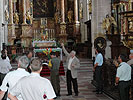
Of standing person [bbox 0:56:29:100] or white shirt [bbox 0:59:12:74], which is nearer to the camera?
standing person [bbox 0:56:29:100]

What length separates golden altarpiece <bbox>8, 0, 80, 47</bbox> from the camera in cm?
2419

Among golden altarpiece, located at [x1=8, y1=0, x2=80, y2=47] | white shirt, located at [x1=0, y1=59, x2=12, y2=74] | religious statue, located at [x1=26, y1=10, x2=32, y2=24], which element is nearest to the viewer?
white shirt, located at [x1=0, y1=59, x2=12, y2=74]

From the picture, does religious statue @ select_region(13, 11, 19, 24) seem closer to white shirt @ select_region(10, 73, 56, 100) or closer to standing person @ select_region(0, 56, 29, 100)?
standing person @ select_region(0, 56, 29, 100)

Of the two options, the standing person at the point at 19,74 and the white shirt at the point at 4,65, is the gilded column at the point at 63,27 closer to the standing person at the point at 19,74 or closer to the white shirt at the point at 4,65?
the white shirt at the point at 4,65

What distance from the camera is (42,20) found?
84.2ft

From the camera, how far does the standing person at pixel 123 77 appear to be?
5.66 meters

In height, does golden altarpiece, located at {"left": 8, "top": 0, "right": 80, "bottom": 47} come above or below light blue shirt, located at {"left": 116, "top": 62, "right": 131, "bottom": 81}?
above

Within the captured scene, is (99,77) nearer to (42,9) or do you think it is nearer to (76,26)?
(76,26)

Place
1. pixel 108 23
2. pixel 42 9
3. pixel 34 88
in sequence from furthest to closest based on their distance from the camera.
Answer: pixel 42 9, pixel 108 23, pixel 34 88

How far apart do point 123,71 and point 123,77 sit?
182 mm

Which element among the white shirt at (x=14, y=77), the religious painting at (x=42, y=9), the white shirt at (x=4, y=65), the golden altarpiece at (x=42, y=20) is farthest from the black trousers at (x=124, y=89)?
the religious painting at (x=42, y=9)

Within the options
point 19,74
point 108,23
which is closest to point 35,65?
point 19,74

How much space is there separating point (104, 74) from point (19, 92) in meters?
6.58

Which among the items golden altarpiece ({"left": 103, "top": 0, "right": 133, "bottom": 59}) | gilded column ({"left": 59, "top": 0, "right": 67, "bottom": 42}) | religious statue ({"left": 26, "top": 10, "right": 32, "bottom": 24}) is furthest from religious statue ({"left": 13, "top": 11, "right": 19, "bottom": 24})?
golden altarpiece ({"left": 103, "top": 0, "right": 133, "bottom": 59})
